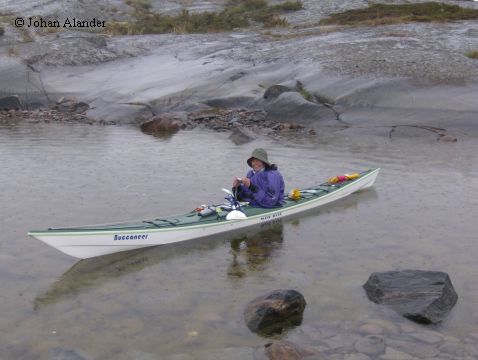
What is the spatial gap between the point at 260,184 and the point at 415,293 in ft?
14.5

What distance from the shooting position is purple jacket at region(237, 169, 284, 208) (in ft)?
37.8

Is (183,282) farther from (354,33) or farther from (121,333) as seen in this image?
(354,33)

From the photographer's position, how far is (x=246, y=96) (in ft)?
86.1

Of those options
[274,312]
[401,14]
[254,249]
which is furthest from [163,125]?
[401,14]

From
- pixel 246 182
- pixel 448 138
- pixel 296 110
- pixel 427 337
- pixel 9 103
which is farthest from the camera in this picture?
pixel 9 103

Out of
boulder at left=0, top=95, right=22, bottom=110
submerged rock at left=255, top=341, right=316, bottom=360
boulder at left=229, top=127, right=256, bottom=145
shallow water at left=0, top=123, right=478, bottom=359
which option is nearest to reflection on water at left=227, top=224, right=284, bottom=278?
shallow water at left=0, top=123, right=478, bottom=359

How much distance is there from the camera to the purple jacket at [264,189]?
11.5 meters

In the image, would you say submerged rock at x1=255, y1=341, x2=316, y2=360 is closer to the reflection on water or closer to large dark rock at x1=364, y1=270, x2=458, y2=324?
large dark rock at x1=364, y1=270, x2=458, y2=324

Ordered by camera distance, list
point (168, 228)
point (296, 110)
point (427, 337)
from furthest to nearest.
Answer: point (296, 110) < point (168, 228) < point (427, 337)

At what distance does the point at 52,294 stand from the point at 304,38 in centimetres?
2748

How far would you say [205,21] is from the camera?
44062mm

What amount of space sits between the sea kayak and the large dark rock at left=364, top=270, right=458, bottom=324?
3405mm

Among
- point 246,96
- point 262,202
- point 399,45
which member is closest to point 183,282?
point 262,202

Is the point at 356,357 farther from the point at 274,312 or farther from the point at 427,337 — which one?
the point at 274,312
